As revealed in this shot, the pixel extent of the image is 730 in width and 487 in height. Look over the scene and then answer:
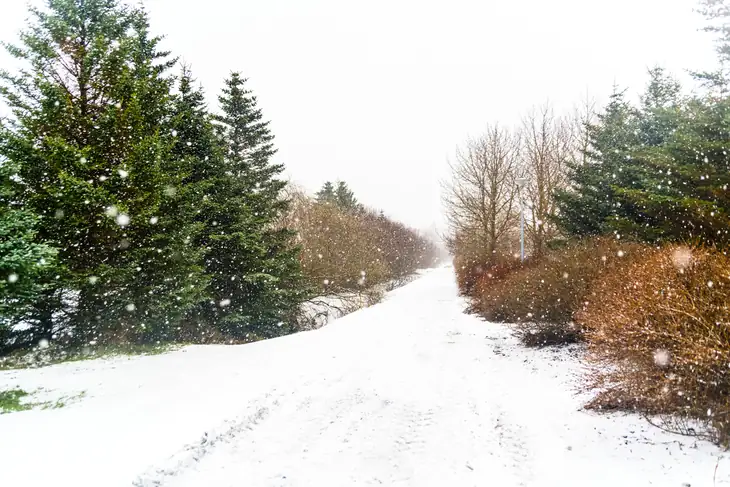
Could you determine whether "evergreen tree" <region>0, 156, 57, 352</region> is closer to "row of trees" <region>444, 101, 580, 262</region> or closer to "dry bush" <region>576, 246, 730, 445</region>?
"dry bush" <region>576, 246, 730, 445</region>

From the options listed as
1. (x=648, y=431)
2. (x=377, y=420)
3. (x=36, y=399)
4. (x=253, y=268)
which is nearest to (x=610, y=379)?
(x=648, y=431)

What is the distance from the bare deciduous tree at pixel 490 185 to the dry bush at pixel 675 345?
1735 cm

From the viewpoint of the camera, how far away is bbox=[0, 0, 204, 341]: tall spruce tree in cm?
825

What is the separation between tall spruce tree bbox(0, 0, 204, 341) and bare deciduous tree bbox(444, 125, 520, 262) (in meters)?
16.6

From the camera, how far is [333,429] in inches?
190

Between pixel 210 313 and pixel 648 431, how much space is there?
12.5 meters

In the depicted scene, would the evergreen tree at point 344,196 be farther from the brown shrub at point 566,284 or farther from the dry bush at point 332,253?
the brown shrub at point 566,284

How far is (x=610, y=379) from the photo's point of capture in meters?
4.47

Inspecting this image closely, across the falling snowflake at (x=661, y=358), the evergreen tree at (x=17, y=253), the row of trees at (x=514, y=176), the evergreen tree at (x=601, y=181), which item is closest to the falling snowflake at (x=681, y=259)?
the falling snowflake at (x=661, y=358)

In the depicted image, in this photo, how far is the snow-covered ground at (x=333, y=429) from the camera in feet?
12.1

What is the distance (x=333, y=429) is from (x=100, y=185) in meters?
7.73

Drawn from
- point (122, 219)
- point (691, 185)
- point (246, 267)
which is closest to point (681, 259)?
point (691, 185)

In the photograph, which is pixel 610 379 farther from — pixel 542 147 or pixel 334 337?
pixel 542 147

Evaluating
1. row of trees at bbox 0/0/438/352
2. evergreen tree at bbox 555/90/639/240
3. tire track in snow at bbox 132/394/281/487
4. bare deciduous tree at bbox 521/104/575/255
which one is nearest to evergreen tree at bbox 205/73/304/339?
row of trees at bbox 0/0/438/352
